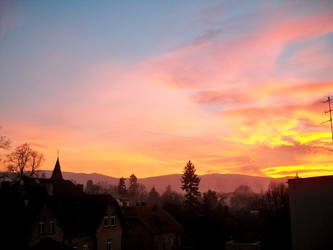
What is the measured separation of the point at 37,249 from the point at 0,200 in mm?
7661

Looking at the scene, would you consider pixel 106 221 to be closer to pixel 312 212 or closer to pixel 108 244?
pixel 108 244

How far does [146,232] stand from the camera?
48781mm

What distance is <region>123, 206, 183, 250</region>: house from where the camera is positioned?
1903 inches

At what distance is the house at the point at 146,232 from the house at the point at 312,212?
24985 millimetres

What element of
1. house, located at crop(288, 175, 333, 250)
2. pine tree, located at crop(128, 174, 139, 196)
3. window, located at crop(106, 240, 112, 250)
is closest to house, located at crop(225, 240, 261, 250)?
window, located at crop(106, 240, 112, 250)

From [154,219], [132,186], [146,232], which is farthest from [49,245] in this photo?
[132,186]

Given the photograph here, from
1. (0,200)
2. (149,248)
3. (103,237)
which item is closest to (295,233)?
(103,237)

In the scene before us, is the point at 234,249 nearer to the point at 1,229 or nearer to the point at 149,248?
the point at 149,248

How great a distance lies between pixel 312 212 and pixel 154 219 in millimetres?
29923

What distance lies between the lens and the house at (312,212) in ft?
85.8

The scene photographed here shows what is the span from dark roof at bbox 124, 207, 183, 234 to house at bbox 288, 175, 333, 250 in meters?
25.2

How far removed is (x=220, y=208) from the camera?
76.5 metres

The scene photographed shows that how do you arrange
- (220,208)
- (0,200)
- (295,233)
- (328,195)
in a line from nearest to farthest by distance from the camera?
1. (328,195)
2. (295,233)
3. (0,200)
4. (220,208)

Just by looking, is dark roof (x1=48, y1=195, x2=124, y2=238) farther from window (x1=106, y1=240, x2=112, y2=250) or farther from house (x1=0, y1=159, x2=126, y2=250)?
window (x1=106, y1=240, x2=112, y2=250)
